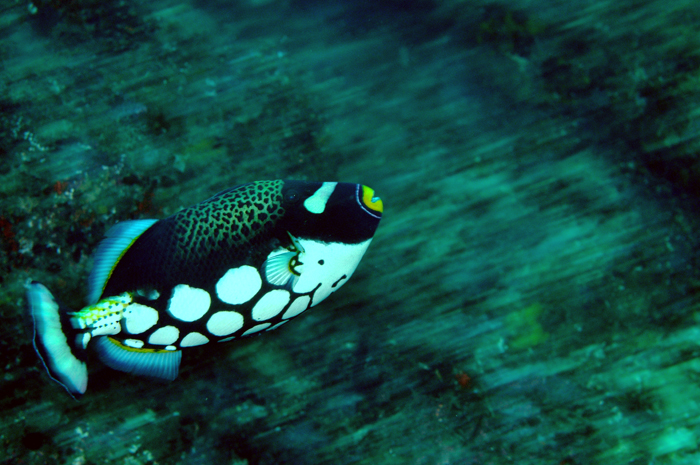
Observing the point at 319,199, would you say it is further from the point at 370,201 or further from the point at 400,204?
the point at 400,204

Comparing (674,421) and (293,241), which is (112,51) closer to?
(293,241)

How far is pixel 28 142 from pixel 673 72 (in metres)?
3.08

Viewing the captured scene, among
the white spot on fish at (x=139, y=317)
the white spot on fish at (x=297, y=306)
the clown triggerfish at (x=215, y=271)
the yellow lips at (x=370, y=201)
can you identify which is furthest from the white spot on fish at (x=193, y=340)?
the yellow lips at (x=370, y=201)

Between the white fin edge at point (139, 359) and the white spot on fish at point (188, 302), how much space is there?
0.25 m

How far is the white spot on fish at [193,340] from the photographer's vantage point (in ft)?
4.74

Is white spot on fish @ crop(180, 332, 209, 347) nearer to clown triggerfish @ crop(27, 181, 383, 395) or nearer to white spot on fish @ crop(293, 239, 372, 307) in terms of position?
clown triggerfish @ crop(27, 181, 383, 395)

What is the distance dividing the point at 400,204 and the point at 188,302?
103cm

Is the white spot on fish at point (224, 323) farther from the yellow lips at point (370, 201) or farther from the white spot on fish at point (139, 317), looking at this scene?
the yellow lips at point (370, 201)

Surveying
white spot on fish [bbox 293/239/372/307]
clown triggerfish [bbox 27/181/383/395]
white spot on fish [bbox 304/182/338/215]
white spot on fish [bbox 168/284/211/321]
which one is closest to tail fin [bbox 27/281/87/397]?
clown triggerfish [bbox 27/181/383/395]

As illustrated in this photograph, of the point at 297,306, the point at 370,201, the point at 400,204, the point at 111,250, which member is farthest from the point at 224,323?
the point at 400,204

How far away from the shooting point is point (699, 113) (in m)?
1.96

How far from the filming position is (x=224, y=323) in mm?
1418

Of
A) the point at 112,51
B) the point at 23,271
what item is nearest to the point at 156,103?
the point at 112,51

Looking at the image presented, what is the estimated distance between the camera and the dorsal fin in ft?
4.83
